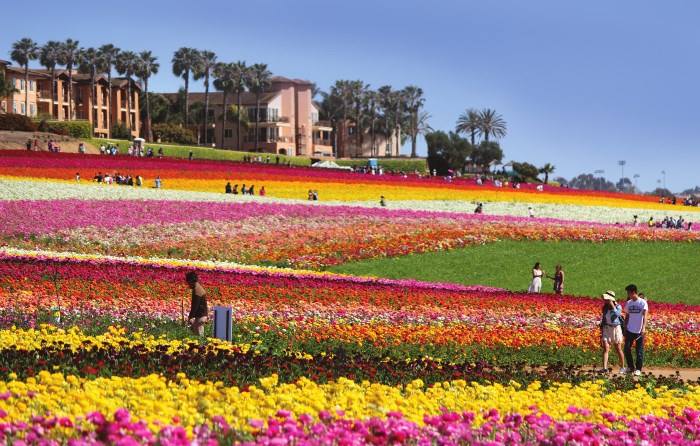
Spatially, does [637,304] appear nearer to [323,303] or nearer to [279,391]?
[323,303]

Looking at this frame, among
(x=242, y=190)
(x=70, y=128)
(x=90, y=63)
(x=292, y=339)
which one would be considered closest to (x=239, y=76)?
(x=90, y=63)

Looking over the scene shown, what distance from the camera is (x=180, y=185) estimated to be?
62.2 m

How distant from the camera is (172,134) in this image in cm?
12231

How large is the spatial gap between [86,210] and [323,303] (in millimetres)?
18917

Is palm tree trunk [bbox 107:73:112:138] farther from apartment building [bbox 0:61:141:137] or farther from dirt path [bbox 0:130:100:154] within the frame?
dirt path [bbox 0:130:100:154]

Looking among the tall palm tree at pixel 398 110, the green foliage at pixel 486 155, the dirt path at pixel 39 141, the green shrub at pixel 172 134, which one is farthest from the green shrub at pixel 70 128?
the tall palm tree at pixel 398 110

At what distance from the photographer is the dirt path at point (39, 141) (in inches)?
3039

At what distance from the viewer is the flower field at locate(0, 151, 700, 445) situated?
29.0 ft

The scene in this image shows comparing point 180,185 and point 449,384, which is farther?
point 180,185

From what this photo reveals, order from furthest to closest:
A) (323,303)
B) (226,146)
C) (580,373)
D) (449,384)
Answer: (226,146) < (323,303) < (580,373) < (449,384)

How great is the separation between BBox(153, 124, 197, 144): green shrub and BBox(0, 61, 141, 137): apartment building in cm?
468

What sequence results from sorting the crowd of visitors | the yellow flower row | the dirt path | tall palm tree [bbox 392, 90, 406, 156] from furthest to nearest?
tall palm tree [bbox 392, 90, 406, 156] → the dirt path → the crowd of visitors → the yellow flower row

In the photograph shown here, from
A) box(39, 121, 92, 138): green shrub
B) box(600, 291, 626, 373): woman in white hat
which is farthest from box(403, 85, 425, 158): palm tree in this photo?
box(600, 291, 626, 373): woman in white hat

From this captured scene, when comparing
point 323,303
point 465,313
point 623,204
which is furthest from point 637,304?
point 623,204
